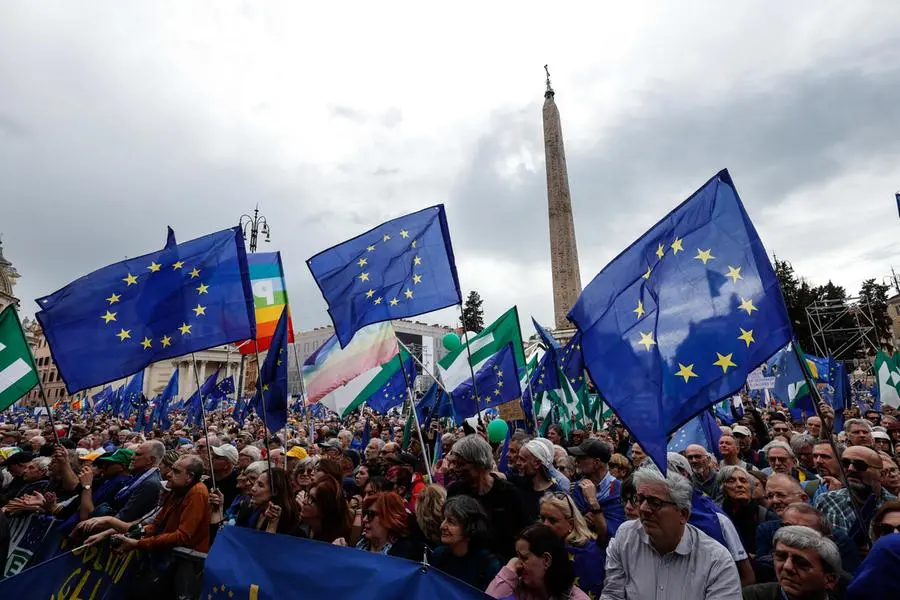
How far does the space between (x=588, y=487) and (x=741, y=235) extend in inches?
86.8

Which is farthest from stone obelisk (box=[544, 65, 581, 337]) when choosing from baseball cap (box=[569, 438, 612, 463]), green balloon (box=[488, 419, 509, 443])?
baseball cap (box=[569, 438, 612, 463])

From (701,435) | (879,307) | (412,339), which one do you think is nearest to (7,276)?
(412,339)

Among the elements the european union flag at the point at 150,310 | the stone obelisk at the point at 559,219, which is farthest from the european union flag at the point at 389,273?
the stone obelisk at the point at 559,219

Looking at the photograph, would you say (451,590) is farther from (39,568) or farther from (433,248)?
(433,248)

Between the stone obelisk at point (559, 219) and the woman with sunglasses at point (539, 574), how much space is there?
25.1 meters

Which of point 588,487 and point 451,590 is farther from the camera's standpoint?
point 588,487

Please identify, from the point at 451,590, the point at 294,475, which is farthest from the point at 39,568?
the point at 451,590

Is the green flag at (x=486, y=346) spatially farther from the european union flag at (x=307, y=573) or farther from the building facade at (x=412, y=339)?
the building facade at (x=412, y=339)

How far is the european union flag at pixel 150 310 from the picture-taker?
18.6ft

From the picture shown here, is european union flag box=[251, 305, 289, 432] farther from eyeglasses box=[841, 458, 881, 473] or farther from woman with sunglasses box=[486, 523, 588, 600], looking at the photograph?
eyeglasses box=[841, 458, 881, 473]

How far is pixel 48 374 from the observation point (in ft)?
288

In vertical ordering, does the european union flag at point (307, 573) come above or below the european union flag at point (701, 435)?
above

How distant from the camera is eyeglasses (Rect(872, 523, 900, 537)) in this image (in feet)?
9.09

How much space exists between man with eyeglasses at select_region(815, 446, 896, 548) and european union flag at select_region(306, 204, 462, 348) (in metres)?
4.72
